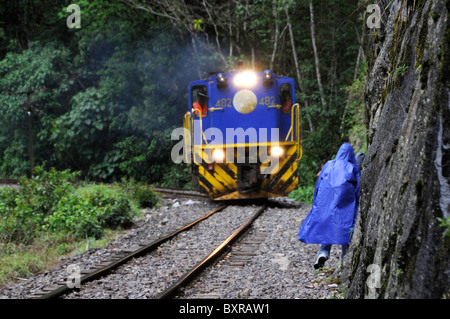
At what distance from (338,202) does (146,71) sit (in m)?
15.4

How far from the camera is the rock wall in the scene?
236cm

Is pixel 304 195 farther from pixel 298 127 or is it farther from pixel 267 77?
pixel 267 77

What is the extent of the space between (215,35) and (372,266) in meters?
16.9

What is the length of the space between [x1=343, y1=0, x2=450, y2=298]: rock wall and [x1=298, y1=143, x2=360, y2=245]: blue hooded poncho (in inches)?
27.9

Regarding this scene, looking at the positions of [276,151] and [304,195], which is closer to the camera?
[276,151]

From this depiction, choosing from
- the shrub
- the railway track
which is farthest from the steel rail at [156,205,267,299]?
the shrub

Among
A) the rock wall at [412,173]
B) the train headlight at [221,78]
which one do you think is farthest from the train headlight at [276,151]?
the rock wall at [412,173]

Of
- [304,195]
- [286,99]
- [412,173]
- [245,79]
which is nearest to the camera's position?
[412,173]

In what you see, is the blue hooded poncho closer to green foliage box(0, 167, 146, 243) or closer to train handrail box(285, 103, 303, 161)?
green foliage box(0, 167, 146, 243)

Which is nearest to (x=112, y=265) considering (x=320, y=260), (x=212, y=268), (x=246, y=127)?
(x=212, y=268)

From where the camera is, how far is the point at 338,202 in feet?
15.4
